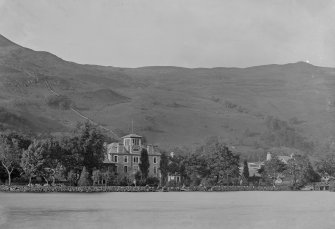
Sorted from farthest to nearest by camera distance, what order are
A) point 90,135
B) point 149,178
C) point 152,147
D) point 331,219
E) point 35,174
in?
point 152,147 < point 149,178 < point 90,135 < point 35,174 < point 331,219

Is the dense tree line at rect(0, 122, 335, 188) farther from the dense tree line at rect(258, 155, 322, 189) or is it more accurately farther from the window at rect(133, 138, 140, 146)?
the window at rect(133, 138, 140, 146)

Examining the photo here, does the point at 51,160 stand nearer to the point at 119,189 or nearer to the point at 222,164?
the point at 119,189

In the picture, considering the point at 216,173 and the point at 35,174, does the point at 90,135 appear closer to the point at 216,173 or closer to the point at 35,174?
the point at 35,174

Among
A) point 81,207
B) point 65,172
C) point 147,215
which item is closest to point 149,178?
point 65,172

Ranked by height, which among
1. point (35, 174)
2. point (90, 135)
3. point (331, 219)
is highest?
point (90, 135)

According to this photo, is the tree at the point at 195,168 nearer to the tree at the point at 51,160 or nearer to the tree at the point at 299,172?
the tree at the point at 299,172

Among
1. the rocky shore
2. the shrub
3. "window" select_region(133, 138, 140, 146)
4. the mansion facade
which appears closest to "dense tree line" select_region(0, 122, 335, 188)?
the shrub

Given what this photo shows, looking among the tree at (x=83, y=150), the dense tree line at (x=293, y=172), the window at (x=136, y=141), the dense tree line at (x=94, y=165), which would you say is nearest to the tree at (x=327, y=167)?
the dense tree line at (x=94, y=165)

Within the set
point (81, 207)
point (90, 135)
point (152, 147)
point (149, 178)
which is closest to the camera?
point (81, 207)
